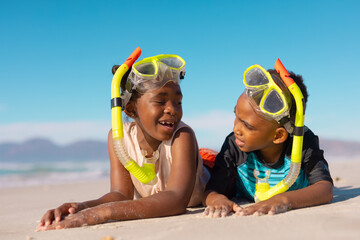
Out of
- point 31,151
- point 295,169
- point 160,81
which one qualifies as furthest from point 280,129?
point 31,151

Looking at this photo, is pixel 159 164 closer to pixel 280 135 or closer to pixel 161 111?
pixel 161 111

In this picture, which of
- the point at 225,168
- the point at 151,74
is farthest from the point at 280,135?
the point at 151,74

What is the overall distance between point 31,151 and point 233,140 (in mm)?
35997

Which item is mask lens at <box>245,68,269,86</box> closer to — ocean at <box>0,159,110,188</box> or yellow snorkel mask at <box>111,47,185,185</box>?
yellow snorkel mask at <box>111,47,185,185</box>

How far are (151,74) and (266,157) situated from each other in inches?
55.5

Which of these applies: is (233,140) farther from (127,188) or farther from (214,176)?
(127,188)

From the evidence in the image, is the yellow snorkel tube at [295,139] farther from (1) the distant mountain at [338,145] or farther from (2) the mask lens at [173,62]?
(1) the distant mountain at [338,145]

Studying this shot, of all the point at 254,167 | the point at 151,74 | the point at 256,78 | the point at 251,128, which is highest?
the point at 151,74

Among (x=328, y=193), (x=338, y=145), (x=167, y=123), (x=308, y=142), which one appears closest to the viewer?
(x=328, y=193)

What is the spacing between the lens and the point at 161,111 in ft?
11.3

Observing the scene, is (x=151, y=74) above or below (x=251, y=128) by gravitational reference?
above

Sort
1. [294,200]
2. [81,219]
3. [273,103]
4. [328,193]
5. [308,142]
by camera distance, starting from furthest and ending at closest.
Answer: [308,142]
[273,103]
[328,193]
[294,200]
[81,219]

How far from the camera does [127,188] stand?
12.5 ft

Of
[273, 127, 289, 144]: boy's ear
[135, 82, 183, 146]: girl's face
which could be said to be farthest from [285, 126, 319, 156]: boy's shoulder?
[135, 82, 183, 146]: girl's face
